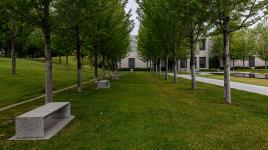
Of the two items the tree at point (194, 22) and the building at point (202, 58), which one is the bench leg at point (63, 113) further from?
the building at point (202, 58)

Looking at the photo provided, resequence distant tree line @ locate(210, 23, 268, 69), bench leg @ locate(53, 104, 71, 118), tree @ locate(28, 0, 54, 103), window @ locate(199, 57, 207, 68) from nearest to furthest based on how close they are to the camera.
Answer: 1. bench leg @ locate(53, 104, 71, 118)
2. tree @ locate(28, 0, 54, 103)
3. distant tree line @ locate(210, 23, 268, 69)
4. window @ locate(199, 57, 207, 68)

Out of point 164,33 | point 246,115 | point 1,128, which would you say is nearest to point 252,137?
point 246,115

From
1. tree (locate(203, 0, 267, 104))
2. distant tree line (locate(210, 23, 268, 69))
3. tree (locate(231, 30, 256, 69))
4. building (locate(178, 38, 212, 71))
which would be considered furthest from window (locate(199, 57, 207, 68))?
tree (locate(203, 0, 267, 104))

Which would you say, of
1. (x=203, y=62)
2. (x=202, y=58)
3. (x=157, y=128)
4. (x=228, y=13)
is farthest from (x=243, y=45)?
(x=157, y=128)

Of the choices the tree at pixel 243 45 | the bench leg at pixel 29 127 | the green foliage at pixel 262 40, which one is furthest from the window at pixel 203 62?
the bench leg at pixel 29 127

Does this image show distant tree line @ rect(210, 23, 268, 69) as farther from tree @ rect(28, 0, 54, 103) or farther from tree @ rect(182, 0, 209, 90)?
tree @ rect(28, 0, 54, 103)

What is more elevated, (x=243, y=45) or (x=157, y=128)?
(x=243, y=45)

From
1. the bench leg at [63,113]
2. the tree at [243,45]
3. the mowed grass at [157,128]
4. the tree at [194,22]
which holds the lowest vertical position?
the mowed grass at [157,128]

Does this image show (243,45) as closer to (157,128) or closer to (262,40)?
(262,40)

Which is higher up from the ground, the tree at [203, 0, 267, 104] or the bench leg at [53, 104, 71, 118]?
the tree at [203, 0, 267, 104]

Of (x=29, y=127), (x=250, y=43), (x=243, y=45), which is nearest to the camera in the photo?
(x=29, y=127)

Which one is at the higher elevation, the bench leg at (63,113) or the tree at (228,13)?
the tree at (228,13)

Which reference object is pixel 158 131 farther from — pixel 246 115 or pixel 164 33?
pixel 164 33

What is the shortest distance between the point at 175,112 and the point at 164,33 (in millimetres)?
17679
